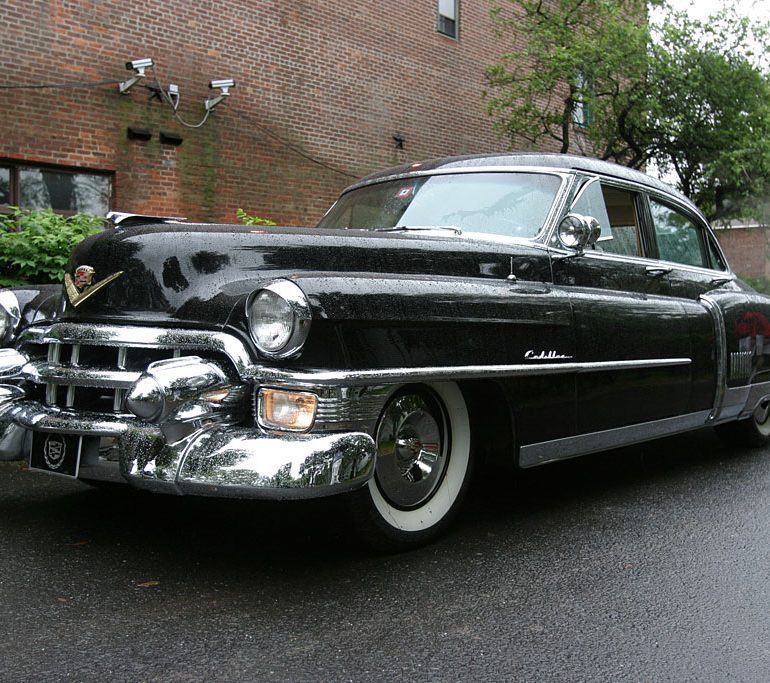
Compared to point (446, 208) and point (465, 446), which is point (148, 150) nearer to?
point (446, 208)

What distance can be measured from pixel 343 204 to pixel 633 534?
2395 mm

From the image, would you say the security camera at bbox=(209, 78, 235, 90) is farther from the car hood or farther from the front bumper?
the front bumper

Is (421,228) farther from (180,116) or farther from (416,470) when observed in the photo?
(180,116)

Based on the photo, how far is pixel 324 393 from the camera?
2930mm

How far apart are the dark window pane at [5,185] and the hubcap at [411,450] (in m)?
7.88

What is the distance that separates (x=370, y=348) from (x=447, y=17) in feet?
42.3

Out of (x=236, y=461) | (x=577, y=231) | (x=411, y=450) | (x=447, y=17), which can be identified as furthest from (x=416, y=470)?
(x=447, y=17)

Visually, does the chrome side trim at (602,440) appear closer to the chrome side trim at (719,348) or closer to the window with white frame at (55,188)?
the chrome side trim at (719,348)

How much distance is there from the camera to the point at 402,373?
123 inches

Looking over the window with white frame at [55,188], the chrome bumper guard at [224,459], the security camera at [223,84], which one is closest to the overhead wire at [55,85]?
the window with white frame at [55,188]

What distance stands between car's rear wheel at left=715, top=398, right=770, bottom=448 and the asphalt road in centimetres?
148

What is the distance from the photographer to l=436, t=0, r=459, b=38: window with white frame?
14.6 meters

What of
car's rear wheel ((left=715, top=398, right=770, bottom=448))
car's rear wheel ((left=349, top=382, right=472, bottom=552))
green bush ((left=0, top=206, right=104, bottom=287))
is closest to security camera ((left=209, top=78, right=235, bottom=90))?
green bush ((left=0, top=206, right=104, bottom=287))

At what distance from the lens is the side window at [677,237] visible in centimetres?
513
